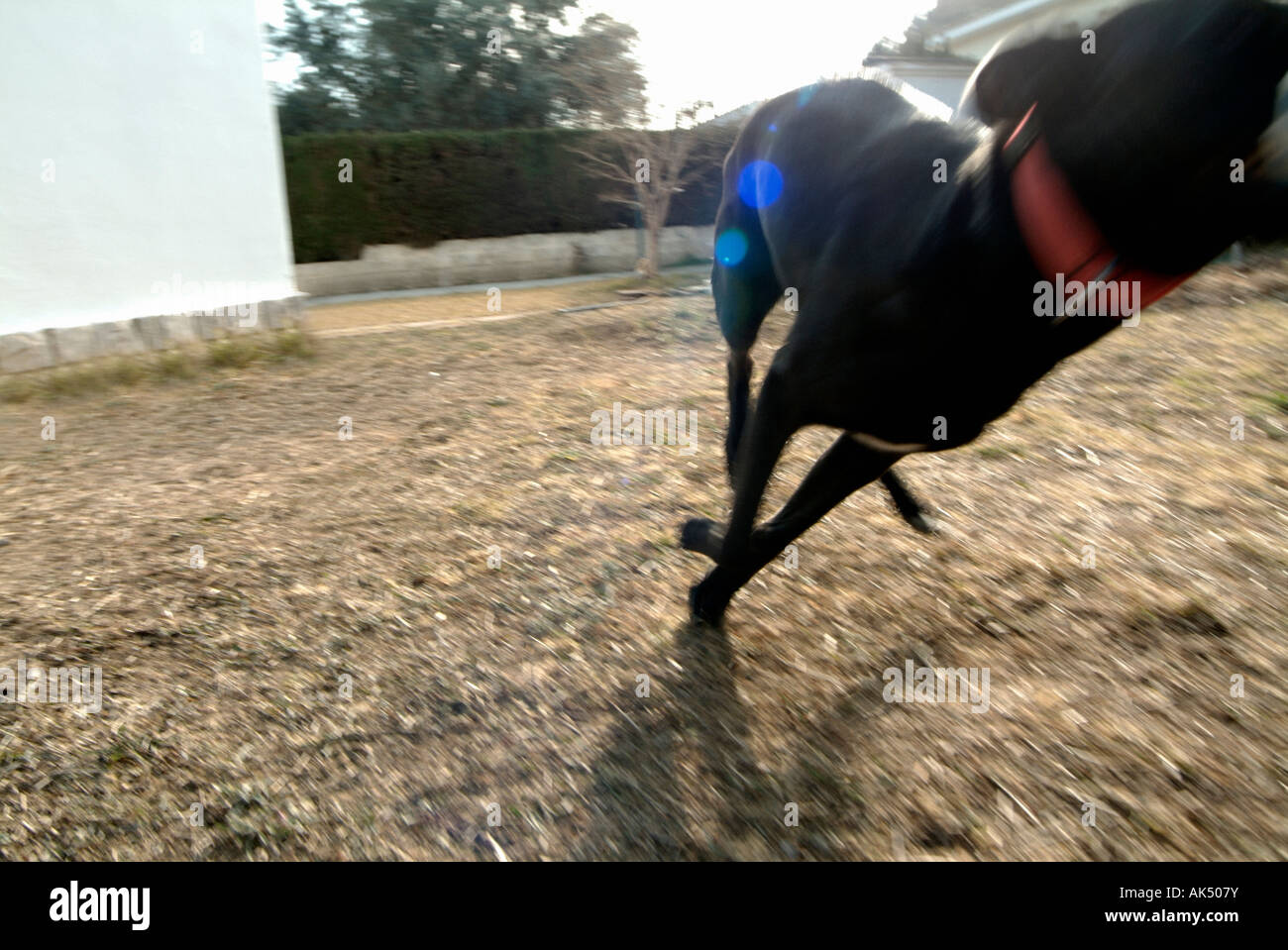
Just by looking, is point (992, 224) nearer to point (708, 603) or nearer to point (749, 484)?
point (749, 484)

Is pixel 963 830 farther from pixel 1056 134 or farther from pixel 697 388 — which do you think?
pixel 697 388

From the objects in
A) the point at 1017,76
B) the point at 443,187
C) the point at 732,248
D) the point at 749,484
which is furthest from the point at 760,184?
the point at 443,187

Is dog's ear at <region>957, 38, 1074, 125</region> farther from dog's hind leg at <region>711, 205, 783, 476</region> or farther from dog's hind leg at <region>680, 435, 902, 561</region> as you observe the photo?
dog's hind leg at <region>711, 205, 783, 476</region>

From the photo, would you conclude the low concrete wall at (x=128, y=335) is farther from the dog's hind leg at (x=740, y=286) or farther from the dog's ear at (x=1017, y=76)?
the dog's ear at (x=1017, y=76)

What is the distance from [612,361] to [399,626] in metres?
4.44

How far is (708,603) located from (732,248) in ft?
4.95

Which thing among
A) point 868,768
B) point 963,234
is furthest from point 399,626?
point 963,234

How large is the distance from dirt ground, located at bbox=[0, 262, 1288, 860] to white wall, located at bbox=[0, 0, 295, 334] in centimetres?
215

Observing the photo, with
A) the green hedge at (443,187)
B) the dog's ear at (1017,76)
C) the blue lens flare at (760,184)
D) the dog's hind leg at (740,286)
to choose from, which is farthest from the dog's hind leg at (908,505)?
the green hedge at (443,187)

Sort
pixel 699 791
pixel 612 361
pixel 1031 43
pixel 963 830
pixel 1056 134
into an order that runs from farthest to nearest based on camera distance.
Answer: pixel 612 361 → pixel 699 791 → pixel 963 830 → pixel 1031 43 → pixel 1056 134

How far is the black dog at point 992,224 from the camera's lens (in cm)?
137

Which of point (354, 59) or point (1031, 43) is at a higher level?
point (354, 59)

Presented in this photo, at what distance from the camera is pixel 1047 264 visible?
5.37 ft

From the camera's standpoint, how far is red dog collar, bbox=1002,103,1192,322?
5.10ft
